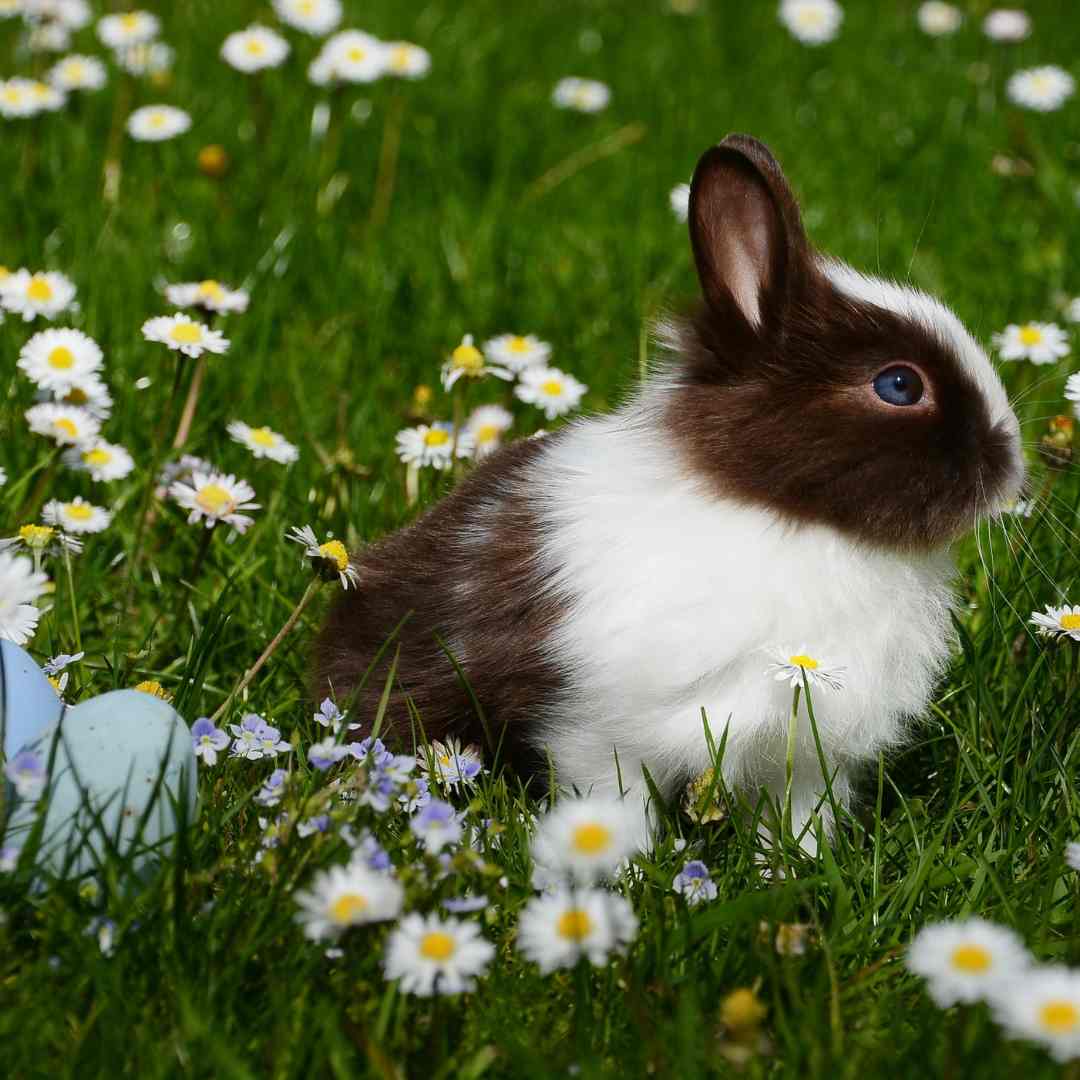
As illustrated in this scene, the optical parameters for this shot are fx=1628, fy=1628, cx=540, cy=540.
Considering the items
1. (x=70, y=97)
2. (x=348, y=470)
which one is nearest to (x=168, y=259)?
(x=70, y=97)

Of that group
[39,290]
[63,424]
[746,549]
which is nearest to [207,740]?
[746,549]

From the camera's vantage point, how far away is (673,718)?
108 inches

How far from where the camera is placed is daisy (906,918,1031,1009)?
6.28 feet

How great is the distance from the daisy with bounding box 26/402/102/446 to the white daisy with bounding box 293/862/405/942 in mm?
1590

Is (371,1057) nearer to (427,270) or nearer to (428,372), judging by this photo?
(428,372)

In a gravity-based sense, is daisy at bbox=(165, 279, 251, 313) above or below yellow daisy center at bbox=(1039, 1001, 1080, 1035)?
above

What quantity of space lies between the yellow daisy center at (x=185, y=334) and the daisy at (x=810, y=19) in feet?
13.1

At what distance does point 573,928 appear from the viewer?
201cm

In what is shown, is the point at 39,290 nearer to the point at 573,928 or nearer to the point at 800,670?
the point at 800,670

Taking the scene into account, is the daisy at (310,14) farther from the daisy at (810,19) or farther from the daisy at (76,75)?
the daisy at (810,19)

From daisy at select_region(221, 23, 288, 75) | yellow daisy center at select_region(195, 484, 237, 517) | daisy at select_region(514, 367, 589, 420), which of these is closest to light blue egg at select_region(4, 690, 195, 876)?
yellow daisy center at select_region(195, 484, 237, 517)

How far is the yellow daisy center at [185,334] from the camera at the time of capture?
342cm

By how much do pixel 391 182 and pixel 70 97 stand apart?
3.92 ft

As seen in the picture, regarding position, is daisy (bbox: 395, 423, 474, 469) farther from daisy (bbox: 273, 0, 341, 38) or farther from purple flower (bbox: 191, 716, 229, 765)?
daisy (bbox: 273, 0, 341, 38)
